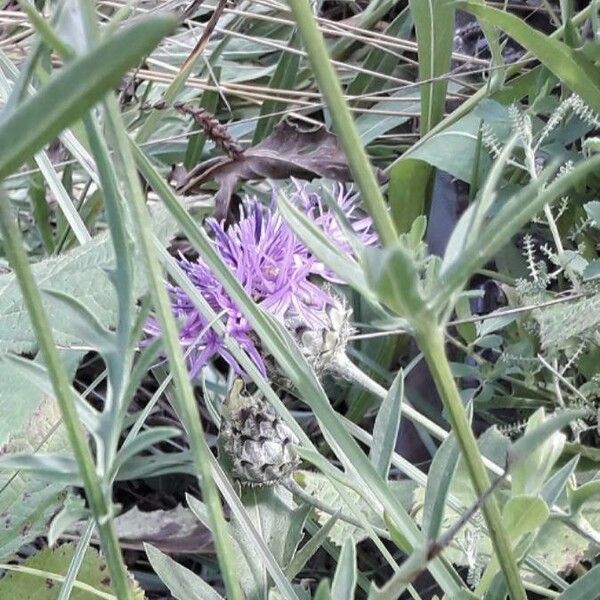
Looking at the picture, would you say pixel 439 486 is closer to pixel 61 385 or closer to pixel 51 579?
pixel 61 385

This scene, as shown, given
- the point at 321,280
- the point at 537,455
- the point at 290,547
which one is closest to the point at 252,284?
the point at 321,280

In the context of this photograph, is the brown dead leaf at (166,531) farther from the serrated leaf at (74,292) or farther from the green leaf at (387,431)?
the green leaf at (387,431)

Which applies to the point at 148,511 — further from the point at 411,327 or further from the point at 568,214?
the point at 411,327

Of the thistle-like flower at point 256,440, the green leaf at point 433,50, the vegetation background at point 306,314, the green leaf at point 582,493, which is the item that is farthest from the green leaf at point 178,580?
the green leaf at point 433,50

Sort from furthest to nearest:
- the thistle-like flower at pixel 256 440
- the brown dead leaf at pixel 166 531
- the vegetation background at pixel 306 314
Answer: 1. the brown dead leaf at pixel 166 531
2. the thistle-like flower at pixel 256 440
3. the vegetation background at pixel 306 314

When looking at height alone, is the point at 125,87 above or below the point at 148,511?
above

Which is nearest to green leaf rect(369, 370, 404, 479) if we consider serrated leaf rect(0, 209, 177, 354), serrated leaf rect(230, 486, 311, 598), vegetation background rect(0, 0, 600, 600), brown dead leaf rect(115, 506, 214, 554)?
vegetation background rect(0, 0, 600, 600)

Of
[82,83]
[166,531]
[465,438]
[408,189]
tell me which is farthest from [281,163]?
[82,83]
